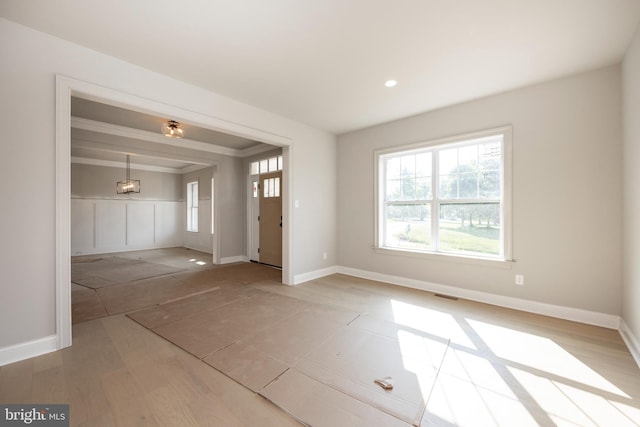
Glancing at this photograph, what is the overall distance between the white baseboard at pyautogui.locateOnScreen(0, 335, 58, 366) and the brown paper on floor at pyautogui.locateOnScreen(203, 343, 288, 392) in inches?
54.2

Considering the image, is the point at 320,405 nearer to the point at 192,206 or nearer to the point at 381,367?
the point at 381,367

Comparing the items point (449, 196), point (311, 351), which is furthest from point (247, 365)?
point (449, 196)

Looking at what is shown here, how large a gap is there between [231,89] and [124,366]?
10.0ft

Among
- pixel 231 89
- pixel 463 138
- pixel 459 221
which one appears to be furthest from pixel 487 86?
pixel 231 89

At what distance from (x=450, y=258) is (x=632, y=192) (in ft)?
6.22

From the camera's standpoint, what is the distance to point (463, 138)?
142 inches

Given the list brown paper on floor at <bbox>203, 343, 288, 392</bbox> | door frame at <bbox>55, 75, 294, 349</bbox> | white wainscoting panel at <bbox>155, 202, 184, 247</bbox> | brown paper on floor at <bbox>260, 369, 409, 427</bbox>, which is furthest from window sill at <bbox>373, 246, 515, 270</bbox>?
white wainscoting panel at <bbox>155, 202, 184, 247</bbox>

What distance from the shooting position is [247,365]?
6.61 ft

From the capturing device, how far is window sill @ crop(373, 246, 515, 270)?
130 inches

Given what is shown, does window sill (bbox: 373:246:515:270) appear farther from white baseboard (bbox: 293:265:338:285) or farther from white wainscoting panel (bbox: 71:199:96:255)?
white wainscoting panel (bbox: 71:199:96:255)

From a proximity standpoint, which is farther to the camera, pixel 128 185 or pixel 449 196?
pixel 128 185

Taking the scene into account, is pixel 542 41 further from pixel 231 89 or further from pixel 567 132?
pixel 231 89

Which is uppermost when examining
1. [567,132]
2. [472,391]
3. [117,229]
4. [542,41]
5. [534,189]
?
[542,41]

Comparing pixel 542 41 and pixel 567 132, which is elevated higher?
pixel 542 41
